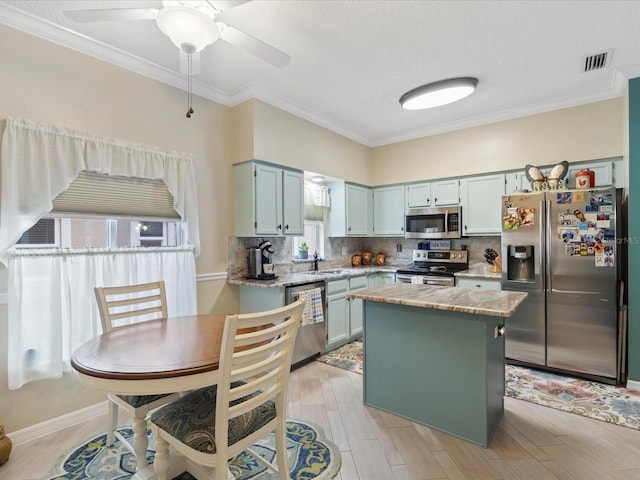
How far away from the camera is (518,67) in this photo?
282cm

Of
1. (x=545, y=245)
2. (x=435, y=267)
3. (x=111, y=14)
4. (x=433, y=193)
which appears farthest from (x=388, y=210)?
(x=111, y=14)

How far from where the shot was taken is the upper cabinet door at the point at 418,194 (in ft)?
14.7

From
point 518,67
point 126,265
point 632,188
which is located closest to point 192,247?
point 126,265

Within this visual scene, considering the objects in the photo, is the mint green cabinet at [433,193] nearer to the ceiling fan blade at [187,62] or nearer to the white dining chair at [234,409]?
the ceiling fan blade at [187,62]

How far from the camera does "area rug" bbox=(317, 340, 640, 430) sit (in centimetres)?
241

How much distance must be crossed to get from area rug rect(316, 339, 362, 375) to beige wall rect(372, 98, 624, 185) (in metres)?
2.48

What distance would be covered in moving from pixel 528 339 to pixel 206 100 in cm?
402

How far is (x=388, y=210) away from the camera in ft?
16.0

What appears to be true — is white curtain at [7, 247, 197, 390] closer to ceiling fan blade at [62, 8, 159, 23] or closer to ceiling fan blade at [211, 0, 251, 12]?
ceiling fan blade at [62, 8, 159, 23]

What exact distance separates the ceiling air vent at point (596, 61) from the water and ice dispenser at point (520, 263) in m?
1.64

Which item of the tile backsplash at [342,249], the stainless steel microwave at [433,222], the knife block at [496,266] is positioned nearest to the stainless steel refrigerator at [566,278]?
the knife block at [496,266]

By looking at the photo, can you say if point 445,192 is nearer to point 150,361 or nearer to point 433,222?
point 433,222

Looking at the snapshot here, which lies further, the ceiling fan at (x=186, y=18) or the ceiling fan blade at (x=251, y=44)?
the ceiling fan blade at (x=251, y=44)

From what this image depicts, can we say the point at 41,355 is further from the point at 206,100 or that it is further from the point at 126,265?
the point at 206,100
